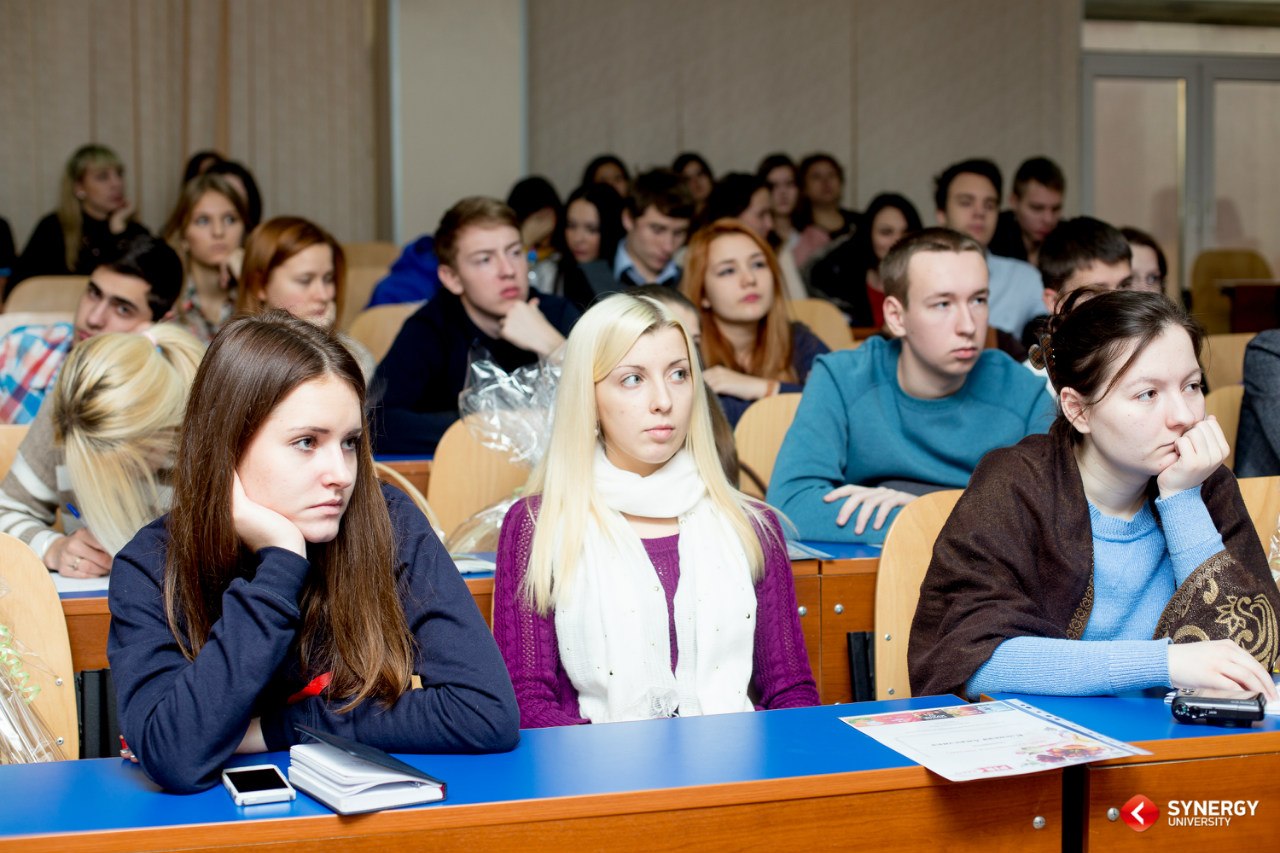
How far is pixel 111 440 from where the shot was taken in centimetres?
231

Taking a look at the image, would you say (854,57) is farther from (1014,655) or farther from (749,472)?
(1014,655)

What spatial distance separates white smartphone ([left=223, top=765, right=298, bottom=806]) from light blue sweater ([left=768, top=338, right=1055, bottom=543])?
5.17ft

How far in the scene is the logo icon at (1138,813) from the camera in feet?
4.98

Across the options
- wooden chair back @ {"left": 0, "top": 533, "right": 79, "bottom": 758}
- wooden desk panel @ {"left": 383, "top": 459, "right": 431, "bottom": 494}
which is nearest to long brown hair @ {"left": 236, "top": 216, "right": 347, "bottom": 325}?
wooden desk panel @ {"left": 383, "top": 459, "right": 431, "bottom": 494}

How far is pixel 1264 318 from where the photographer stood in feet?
25.0

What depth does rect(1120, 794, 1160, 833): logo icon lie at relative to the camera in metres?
1.52

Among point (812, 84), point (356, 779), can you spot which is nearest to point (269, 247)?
point (356, 779)

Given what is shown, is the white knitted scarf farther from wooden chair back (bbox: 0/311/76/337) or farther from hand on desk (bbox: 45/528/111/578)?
wooden chair back (bbox: 0/311/76/337)

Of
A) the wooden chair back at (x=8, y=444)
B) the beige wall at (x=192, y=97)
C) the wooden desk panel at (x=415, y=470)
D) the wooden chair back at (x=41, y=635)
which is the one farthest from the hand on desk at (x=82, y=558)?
the beige wall at (x=192, y=97)

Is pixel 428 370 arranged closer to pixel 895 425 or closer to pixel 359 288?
pixel 895 425

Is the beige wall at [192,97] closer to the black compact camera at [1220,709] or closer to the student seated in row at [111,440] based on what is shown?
the student seated in row at [111,440]

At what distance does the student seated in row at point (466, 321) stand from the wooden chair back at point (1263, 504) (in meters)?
1.98

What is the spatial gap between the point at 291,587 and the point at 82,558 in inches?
40.1

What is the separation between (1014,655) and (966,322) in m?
1.16
